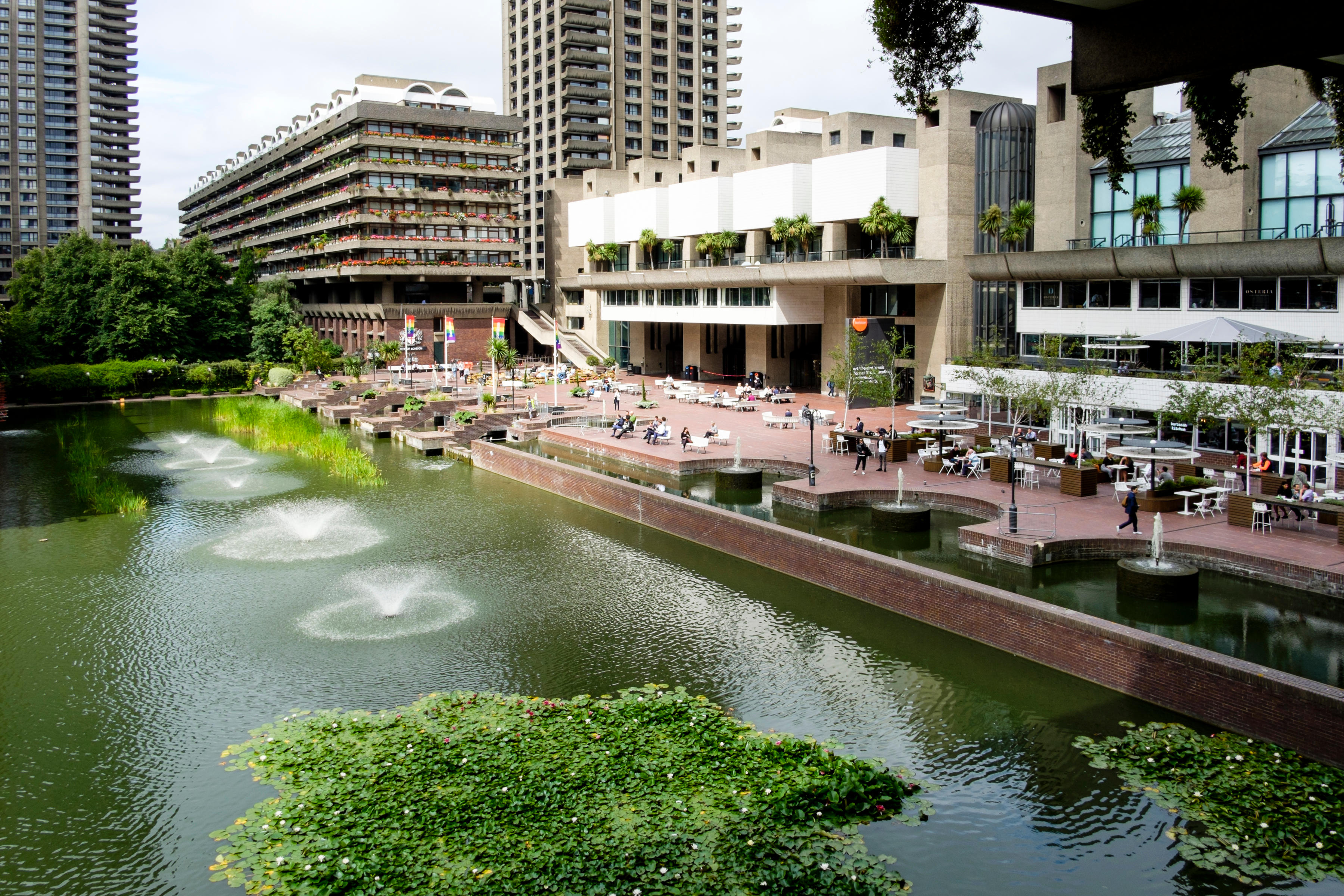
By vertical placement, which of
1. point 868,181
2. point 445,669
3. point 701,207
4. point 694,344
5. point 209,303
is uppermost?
point 701,207

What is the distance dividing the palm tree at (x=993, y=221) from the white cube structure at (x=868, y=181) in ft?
15.1

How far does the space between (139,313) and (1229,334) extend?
67.2 metres

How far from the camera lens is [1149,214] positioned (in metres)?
37.4

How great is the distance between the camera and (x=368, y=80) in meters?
90.5

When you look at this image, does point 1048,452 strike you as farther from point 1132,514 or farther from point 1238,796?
point 1238,796

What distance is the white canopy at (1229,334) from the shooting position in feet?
95.5

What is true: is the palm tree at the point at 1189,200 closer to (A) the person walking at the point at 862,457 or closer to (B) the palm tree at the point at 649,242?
(A) the person walking at the point at 862,457

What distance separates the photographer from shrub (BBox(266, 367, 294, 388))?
7125cm

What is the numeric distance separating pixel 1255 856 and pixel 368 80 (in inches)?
3621

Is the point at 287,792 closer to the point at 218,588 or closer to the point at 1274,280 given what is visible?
the point at 218,588

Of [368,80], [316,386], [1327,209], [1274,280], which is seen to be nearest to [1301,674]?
[1274,280]

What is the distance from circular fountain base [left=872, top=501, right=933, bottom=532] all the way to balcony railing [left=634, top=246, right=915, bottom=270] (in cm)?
2840

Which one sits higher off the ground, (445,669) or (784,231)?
(784,231)

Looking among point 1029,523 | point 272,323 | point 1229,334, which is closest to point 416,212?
point 272,323
